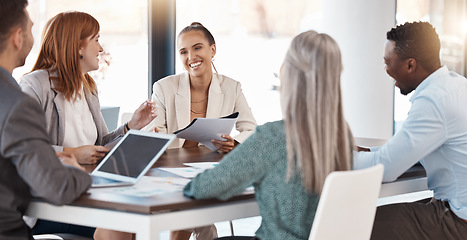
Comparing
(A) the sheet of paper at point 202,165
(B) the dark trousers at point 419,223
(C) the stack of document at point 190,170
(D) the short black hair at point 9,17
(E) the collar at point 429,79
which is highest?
(D) the short black hair at point 9,17

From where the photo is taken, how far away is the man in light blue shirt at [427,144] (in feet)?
7.97

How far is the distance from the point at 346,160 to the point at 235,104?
1804 mm

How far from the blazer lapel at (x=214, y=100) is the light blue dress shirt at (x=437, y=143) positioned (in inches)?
51.1

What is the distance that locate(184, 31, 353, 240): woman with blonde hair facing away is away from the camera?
1874mm

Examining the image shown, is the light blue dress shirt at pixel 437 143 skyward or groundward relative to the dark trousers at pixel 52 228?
skyward

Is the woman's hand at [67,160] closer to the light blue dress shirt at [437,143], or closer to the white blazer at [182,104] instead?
the light blue dress shirt at [437,143]

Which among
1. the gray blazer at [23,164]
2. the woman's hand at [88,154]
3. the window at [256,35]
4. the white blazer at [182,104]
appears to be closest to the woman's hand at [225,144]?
the white blazer at [182,104]

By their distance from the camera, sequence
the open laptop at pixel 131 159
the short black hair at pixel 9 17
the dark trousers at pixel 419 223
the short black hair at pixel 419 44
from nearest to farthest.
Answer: the short black hair at pixel 9 17 → the open laptop at pixel 131 159 → the dark trousers at pixel 419 223 → the short black hair at pixel 419 44

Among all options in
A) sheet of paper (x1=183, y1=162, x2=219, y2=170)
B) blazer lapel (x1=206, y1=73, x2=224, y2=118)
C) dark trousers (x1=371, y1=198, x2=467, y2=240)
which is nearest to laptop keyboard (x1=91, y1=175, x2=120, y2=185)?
sheet of paper (x1=183, y1=162, x2=219, y2=170)

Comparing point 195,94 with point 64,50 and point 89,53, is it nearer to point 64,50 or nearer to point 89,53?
point 89,53

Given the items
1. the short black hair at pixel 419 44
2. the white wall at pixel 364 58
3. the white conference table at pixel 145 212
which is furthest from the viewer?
the white wall at pixel 364 58

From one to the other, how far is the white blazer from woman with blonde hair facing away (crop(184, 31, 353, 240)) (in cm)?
161

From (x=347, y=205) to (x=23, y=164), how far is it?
3.11 feet

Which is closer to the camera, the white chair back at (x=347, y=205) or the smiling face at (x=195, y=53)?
the white chair back at (x=347, y=205)
